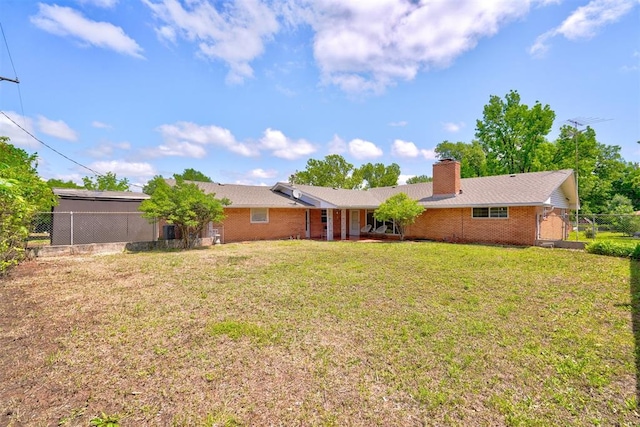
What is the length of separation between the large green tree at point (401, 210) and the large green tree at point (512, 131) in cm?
1681

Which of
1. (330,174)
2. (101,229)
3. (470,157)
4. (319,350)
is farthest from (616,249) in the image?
(330,174)

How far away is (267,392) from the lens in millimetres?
3127

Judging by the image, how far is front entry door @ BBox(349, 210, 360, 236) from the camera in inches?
834

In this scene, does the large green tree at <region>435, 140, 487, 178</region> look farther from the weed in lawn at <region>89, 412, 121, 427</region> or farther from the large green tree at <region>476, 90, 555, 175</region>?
the weed in lawn at <region>89, 412, 121, 427</region>

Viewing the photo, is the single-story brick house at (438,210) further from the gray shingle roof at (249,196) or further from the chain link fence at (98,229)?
the chain link fence at (98,229)

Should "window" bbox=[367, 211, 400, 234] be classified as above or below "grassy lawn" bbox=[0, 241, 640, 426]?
above

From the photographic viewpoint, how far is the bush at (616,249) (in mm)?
10523

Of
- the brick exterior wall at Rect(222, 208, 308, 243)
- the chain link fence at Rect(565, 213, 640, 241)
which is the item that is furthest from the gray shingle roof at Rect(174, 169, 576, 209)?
the chain link fence at Rect(565, 213, 640, 241)

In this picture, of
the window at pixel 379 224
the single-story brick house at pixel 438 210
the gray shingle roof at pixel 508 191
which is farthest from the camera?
the window at pixel 379 224

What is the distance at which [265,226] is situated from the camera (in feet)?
58.9

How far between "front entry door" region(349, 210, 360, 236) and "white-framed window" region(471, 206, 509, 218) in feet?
25.0

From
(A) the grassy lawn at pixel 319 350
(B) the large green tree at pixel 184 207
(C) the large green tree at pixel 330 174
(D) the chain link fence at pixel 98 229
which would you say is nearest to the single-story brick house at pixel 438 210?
(B) the large green tree at pixel 184 207

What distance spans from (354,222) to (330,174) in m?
24.7

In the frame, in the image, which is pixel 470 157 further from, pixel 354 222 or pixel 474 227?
pixel 474 227
